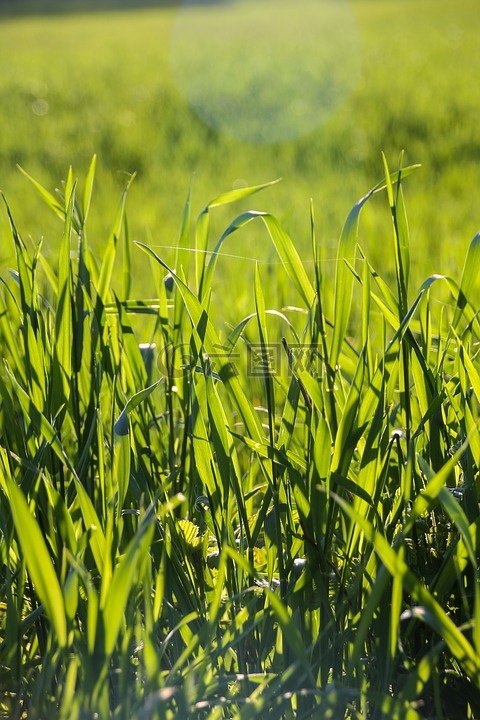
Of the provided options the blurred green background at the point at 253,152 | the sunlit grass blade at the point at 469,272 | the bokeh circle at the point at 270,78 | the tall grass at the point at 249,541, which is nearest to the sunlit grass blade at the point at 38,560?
the tall grass at the point at 249,541

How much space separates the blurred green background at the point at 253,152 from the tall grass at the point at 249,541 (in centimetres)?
17

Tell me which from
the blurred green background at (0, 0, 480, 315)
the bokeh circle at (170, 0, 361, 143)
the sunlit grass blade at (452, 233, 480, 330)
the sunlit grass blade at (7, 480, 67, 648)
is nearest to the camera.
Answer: the sunlit grass blade at (7, 480, 67, 648)

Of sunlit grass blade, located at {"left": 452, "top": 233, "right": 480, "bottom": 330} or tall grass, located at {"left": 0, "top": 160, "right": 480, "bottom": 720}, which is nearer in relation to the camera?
tall grass, located at {"left": 0, "top": 160, "right": 480, "bottom": 720}

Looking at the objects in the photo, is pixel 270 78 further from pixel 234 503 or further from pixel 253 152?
pixel 234 503

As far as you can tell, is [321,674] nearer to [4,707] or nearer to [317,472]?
[317,472]

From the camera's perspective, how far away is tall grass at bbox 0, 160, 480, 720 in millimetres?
585

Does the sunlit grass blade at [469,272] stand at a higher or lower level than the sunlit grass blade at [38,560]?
higher

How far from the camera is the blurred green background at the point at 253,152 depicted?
3105 millimetres

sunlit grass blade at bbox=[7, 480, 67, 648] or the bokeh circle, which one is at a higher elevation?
the bokeh circle

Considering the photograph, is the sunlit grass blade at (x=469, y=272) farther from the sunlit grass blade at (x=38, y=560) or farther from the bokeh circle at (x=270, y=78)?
the bokeh circle at (x=270, y=78)

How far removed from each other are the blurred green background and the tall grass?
17cm

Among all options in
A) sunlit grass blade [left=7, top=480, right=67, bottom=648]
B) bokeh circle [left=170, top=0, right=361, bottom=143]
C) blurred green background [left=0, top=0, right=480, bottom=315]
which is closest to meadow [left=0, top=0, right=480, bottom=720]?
sunlit grass blade [left=7, top=480, right=67, bottom=648]

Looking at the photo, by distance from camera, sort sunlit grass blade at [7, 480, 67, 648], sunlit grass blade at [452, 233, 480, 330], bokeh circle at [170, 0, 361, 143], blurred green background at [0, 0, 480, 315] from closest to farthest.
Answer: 1. sunlit grass blade at [7, 480, 67, 648]
2. sunlit grass blade at [452, 233, 480, 330]
3. blurred green background at [0, 0, 480, 315]
4. bokeh circle at [170, 0, 361, 143]

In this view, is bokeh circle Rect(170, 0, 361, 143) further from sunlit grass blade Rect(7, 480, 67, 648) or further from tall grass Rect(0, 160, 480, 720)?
sunlit grass blade Rect(7, 480, 67, 648)
